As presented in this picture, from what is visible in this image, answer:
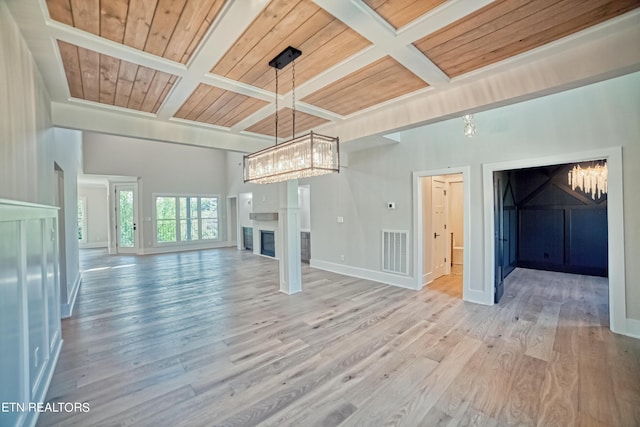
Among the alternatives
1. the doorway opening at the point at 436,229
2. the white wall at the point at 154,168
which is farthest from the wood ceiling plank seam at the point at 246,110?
the white wall at the point at 154,168

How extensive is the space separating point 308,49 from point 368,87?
0.90 meters

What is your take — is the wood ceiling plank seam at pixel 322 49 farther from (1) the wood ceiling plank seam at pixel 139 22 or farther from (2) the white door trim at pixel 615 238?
(2) the white door trim at pixel 615 238

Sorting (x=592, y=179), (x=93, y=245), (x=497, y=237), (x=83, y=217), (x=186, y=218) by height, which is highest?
(x=592, y=179)

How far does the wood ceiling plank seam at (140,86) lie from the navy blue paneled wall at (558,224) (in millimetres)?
7215

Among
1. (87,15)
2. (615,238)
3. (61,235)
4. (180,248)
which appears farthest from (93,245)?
(615,238)

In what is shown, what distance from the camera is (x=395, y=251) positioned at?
509cm

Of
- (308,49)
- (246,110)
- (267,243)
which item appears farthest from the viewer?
(267,243)

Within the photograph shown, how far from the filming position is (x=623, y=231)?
3025 mm

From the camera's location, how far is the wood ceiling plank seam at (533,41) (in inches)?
70.7

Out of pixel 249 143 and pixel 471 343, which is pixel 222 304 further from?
pixel 471 343

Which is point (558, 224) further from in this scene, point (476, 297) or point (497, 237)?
point (476, 297)

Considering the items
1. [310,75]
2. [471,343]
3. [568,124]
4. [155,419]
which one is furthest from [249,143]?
[568,124]

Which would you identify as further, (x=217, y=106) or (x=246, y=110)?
(x=246, y=110)

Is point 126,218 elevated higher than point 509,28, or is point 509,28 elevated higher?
point 509,28
